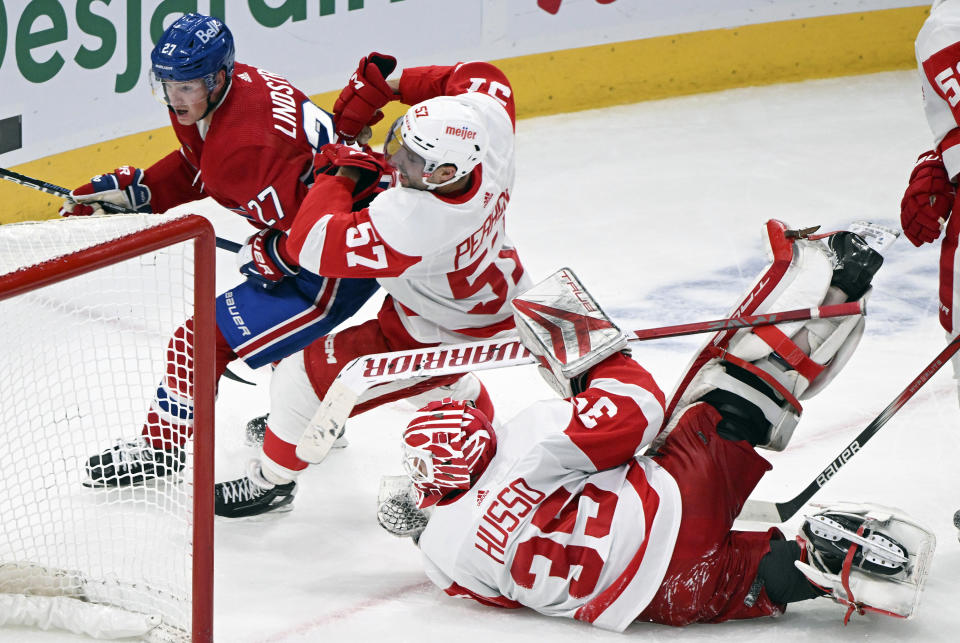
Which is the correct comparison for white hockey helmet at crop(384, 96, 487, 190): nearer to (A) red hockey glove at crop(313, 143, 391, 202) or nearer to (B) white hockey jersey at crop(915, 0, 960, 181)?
(A) red hockey glove at crop(313, 143, 391, 202)

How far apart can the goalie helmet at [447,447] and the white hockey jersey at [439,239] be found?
0.34 m

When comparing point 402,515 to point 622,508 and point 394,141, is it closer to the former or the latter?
point 622,508

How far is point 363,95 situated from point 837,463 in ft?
4.29

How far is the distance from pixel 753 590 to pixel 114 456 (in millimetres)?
1339

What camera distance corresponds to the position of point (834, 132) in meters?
5.09

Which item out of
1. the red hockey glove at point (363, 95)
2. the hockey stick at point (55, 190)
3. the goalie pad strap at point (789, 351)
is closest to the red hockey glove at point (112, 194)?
the hockey stick at point (55, 190)

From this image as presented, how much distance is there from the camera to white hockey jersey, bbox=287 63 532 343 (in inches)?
90.6

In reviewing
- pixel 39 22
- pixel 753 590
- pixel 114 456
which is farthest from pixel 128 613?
pixel 39 22

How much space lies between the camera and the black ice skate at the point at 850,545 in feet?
6.67

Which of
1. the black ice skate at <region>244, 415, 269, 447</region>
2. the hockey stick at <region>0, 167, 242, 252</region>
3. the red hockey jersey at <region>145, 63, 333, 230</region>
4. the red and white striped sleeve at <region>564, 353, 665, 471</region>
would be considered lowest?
the black ice skate at <region>244, 415, 269, 447</region>

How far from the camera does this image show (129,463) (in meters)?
2.56

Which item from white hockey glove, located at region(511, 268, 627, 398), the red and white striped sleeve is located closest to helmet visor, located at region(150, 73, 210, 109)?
white hockey glove, located at region(511, 268, 627, 398)

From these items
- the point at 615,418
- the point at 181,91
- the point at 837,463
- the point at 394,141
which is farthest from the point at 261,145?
the point at 837,463

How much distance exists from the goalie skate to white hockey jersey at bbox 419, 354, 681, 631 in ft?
0.73
